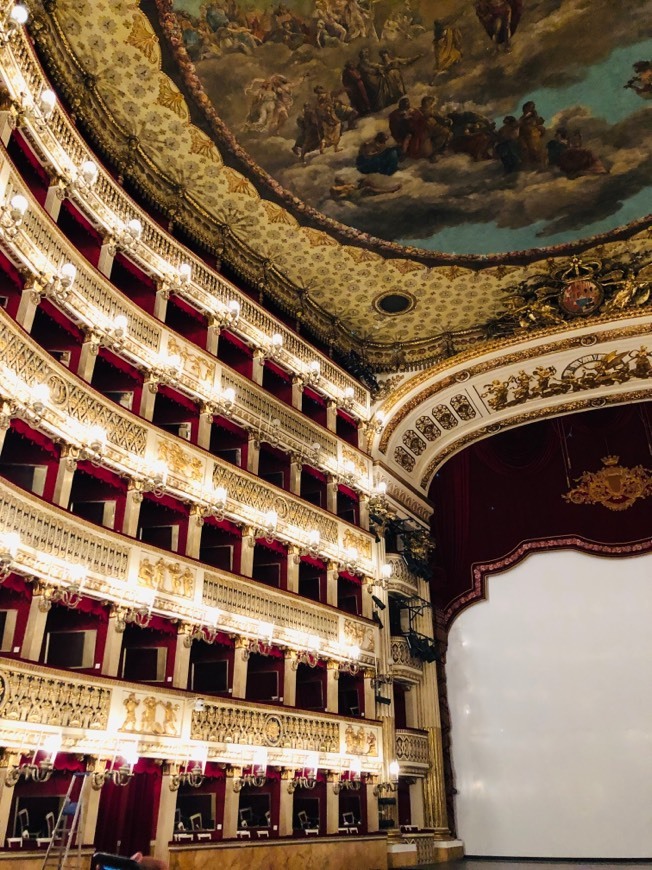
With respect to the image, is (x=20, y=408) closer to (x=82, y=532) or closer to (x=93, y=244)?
(x=82, y=532)

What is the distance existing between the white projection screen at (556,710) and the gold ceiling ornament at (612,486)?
140cm

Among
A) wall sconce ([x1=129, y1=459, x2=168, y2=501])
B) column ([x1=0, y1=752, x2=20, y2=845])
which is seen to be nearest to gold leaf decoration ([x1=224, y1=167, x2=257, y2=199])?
wall sconce ([x1=129, y1=459, x2=168, y2=501])

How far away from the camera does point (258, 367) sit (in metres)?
16.1

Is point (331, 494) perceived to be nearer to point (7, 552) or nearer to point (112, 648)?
point (112, 648)

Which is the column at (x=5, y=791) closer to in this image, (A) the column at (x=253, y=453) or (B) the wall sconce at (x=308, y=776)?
(B) the wall sconce at (x=308, y=776)

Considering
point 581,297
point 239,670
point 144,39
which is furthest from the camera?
point 581,297

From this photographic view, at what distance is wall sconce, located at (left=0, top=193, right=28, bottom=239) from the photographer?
396 inches

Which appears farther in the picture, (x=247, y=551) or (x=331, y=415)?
(x=331, y=415)

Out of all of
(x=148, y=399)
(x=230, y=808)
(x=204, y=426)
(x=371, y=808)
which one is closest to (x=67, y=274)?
(x=148, y=399)

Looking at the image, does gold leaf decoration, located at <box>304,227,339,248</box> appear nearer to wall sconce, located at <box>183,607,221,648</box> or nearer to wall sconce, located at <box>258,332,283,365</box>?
wall sconce, located at <box>258,332,283,365</box>

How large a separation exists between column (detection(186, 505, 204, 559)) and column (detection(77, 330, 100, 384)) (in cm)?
286

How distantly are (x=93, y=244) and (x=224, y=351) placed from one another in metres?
3.91

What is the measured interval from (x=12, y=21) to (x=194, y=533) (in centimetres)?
806

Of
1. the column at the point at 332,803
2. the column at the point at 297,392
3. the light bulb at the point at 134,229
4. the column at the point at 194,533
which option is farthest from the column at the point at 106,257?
the column at the point at 332,803
